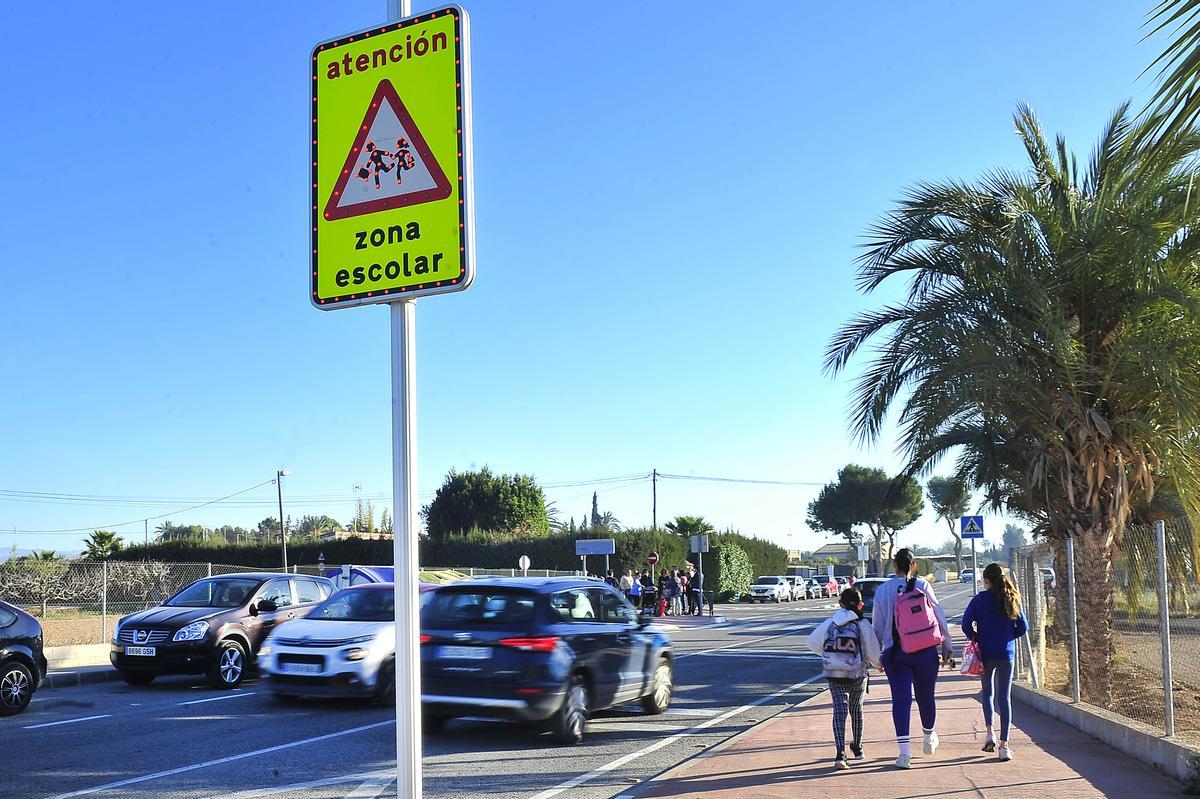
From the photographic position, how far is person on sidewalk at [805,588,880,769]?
932 cm

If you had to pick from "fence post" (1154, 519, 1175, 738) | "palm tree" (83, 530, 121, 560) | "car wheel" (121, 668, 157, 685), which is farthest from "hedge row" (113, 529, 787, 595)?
"fence post" (1154, 519, 1175, 738)

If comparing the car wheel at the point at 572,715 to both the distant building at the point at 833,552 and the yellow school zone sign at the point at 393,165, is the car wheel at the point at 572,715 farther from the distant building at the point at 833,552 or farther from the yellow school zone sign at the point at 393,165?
the distant building at the point at 833,552

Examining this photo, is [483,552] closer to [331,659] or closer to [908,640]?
[331,659]

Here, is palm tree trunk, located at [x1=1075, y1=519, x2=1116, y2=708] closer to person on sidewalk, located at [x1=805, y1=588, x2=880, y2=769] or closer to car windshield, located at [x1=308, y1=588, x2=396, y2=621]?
person on sidewalk, located at [x1=805, y1=588, x2=880, y2=769]

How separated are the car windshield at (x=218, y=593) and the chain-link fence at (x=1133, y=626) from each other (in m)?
11.0

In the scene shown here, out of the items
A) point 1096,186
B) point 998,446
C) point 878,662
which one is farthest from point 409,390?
point 998,446

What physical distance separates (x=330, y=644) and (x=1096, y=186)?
1113cm

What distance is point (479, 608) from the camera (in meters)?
11.3

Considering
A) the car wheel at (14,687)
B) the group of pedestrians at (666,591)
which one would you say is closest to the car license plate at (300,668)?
the car wheel at (14,687)

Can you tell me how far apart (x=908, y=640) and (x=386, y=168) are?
703 centimetres

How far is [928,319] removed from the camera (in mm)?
14750

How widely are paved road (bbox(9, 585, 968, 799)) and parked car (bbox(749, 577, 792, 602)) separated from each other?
42636 mm

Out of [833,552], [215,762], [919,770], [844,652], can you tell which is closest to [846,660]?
[844,652]

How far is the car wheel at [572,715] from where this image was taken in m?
10.8
